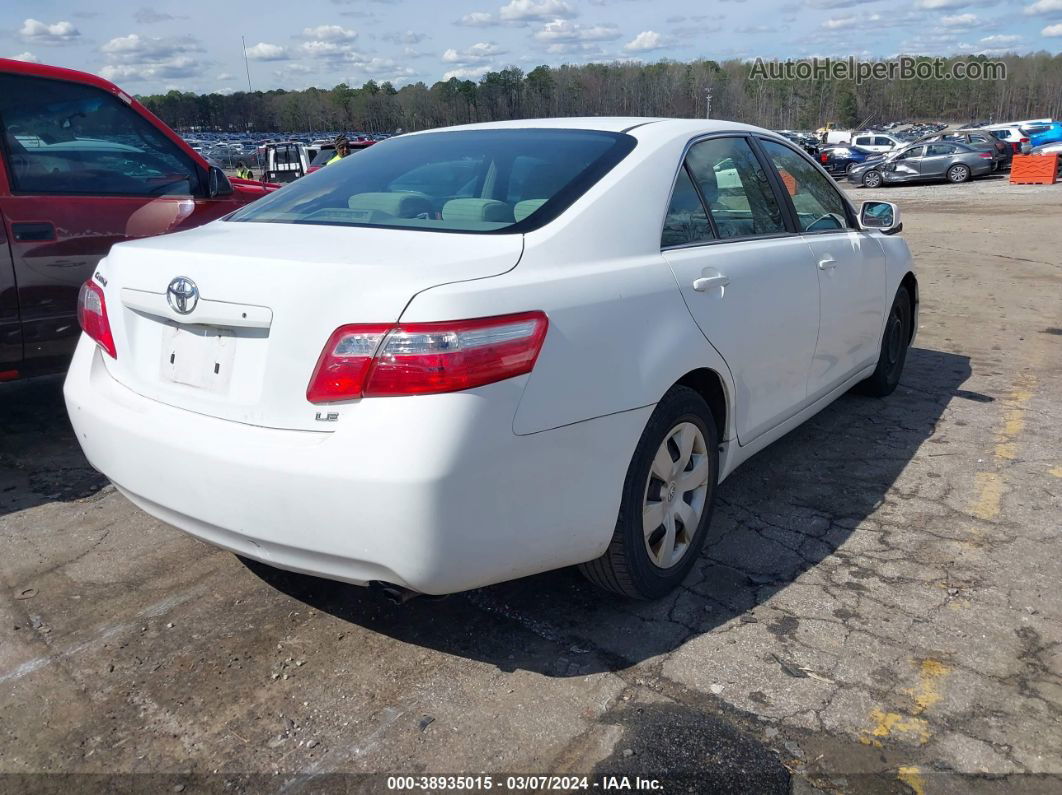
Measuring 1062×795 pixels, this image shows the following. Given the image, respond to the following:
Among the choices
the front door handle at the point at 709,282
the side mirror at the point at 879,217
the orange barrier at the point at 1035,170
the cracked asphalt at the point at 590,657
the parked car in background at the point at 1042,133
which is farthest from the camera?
the parked car in background at the point at 1042,133

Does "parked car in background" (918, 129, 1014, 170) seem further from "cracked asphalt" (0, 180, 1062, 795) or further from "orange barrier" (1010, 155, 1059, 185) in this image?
"cracked asphalt" (0, 180, 1062, 795)

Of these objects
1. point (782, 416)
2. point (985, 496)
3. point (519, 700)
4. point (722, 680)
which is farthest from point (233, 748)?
point (985, 496)

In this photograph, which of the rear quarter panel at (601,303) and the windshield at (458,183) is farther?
the windshield at (458,183)

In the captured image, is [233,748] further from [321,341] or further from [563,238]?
[563,238]

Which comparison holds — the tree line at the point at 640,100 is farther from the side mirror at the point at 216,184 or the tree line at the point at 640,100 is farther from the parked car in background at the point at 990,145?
the side mirror at the point at 216,184

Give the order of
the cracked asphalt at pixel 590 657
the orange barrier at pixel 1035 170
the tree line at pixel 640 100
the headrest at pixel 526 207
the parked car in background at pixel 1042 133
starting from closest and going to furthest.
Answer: the cracked asphalt at pixel 590 657
the headrest at pixel 526 207
the orange barrier at pixel 1035 170
the parked car in background at pixel 1042 133
the tree line at pixel 640 100

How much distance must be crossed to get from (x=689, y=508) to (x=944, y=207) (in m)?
21.2

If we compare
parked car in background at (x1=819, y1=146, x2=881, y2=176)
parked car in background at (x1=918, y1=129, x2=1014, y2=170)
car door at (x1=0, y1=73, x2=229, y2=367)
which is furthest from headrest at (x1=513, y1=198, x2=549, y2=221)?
parked car in background at (x1=819, y1=146, x2=881, y2=176)

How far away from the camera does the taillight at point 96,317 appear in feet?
9.49

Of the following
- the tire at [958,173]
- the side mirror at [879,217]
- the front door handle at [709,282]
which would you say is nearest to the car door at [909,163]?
the tire at [958,173]

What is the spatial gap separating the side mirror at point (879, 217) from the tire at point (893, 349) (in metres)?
0.51

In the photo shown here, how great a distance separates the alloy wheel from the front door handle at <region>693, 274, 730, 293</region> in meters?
0.47

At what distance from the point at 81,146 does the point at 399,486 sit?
376 centimetres

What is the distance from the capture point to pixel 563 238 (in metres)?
2.66
